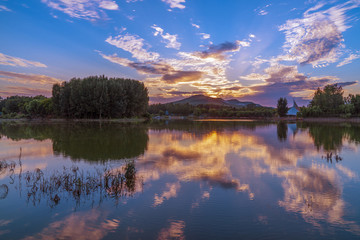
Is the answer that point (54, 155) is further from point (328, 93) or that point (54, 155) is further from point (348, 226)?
point (328, 93)

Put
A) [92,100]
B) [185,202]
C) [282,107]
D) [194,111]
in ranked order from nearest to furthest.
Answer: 1. [185,202]
2. [92,100]
3. [282,107]
4. [194,111]

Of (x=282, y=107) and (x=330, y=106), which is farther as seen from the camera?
(x=282, y=107)

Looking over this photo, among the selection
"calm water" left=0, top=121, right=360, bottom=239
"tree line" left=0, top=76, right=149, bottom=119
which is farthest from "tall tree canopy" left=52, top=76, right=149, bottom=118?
"calm water" left=0, top=121, right=360, bottom=239

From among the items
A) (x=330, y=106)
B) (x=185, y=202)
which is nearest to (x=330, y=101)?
(x=330, y=106)

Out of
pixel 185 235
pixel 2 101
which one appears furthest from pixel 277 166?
pixel 2 101

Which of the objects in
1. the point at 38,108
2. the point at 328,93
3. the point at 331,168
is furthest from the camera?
the point at 328,93

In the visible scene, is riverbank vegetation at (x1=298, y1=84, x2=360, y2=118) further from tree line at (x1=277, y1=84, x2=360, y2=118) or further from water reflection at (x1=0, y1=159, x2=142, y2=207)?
water reflection at (x1=0, y1=159, x2=142, y2=207)

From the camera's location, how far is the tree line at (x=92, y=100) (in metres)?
74.0

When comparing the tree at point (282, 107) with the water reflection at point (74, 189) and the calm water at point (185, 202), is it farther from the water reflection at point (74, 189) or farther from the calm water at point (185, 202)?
the water reflection at point (74, 189)

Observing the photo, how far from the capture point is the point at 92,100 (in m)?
74.2

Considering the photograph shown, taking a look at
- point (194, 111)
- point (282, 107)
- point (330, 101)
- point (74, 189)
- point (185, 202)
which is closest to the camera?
point (185, 202)

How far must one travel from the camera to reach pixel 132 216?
263 inches

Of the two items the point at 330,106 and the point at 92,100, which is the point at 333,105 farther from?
the point at 92,100

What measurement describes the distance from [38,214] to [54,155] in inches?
406
